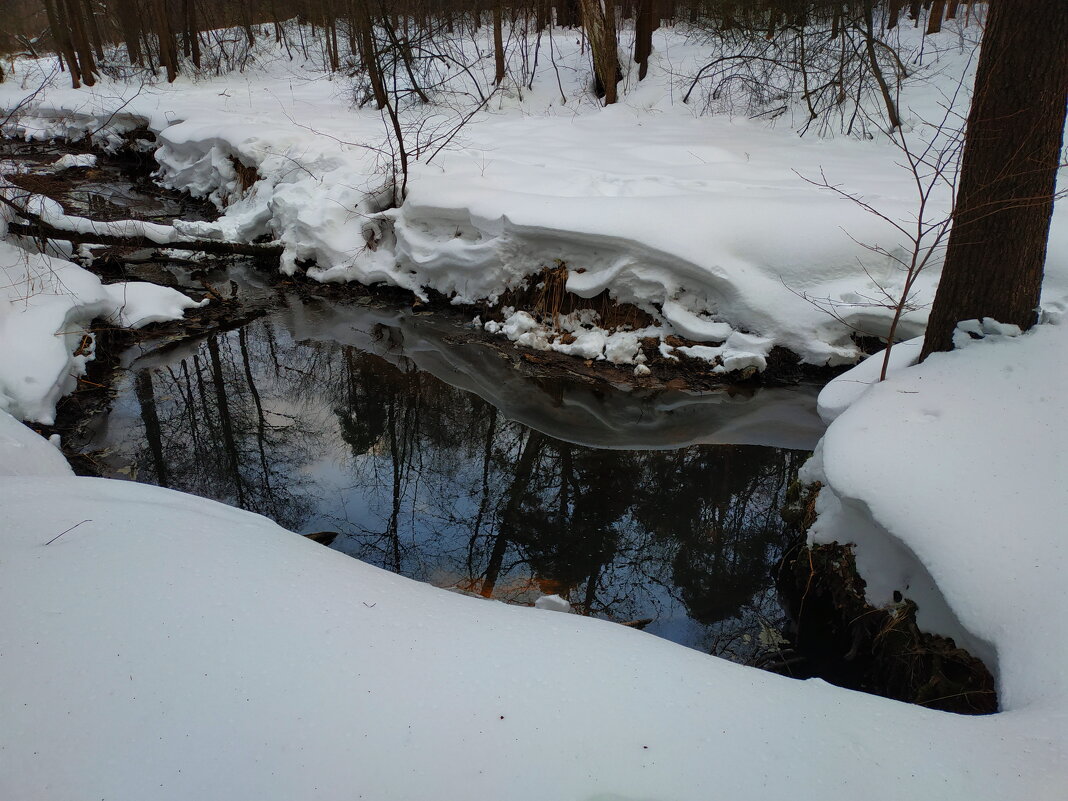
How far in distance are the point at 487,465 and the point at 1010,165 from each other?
3675 mm

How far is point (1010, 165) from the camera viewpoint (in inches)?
142

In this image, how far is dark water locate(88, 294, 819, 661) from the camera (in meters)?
4.10

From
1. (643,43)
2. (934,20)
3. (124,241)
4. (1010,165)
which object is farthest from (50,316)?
(934,20)

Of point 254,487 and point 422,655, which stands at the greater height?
point 422,655

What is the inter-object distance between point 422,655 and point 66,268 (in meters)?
6.42

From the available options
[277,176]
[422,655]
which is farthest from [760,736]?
[277,176]

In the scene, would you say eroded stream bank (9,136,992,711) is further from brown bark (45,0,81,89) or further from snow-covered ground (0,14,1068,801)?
brown bark (45,0,81,89)

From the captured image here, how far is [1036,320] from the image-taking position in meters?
4.05

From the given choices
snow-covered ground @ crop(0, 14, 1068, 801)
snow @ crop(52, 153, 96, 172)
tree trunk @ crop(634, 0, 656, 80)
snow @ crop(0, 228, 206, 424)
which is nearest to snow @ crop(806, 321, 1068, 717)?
snow-covered ground @ crop(0, 14, 1068, 801)

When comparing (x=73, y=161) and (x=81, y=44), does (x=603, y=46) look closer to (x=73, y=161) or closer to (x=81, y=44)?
(x=73, y=161)

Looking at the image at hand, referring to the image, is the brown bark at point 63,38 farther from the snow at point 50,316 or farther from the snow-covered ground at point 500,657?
the snow-covered ground at point 500,657

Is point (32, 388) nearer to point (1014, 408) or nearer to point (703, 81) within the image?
point (1014, 408)

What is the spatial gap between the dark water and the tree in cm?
174

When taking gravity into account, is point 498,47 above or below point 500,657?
above
